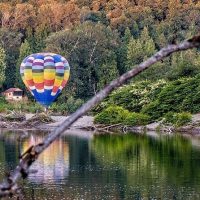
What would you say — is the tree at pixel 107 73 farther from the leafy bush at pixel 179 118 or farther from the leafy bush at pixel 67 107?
the leafy bush at pixel 179 118

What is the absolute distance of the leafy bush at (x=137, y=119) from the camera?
164 feet

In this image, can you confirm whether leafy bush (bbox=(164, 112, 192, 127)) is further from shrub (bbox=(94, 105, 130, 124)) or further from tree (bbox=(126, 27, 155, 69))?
tree (bbox=(126, 27, 155, 69))

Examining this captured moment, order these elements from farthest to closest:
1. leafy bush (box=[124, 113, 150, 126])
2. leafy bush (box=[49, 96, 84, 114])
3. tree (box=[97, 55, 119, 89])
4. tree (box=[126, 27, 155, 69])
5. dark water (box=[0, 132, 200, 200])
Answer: tree (box=[126, 27, 155, 69]), tree (box=[97, 55, 119, 89]), leafy bush (box=[49, 96, 84, 114]), leafy bush (box=[124, 113, 150, 126]), dark water (box=[0, 132, 200, 200])

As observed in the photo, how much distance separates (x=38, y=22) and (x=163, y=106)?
31579 millimetres

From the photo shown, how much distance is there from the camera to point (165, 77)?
57.4 metres

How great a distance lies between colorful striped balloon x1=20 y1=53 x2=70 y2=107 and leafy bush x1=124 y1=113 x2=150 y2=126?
5.53m

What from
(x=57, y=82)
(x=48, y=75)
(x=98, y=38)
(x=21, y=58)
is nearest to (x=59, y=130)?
(x=48, y=75)

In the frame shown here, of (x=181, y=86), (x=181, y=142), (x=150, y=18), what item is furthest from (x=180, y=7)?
(x=181, y=142)

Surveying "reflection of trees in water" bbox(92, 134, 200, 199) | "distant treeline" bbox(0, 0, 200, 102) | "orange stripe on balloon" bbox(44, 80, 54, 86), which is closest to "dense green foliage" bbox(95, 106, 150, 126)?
"orange stripe on balloon" bbox(44, 80, 54, 86)

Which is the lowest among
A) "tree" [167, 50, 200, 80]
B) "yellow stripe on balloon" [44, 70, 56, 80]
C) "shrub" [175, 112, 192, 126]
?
"shrub" [175, 112, 192, 126]

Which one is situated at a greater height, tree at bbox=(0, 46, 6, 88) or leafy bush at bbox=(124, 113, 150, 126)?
tree at bbox=(0, 46, 6, 88)

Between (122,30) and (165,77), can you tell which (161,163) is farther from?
(122,30)

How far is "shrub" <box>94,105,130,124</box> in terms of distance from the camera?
4994 centimetres

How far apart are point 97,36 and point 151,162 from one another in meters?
38.2
